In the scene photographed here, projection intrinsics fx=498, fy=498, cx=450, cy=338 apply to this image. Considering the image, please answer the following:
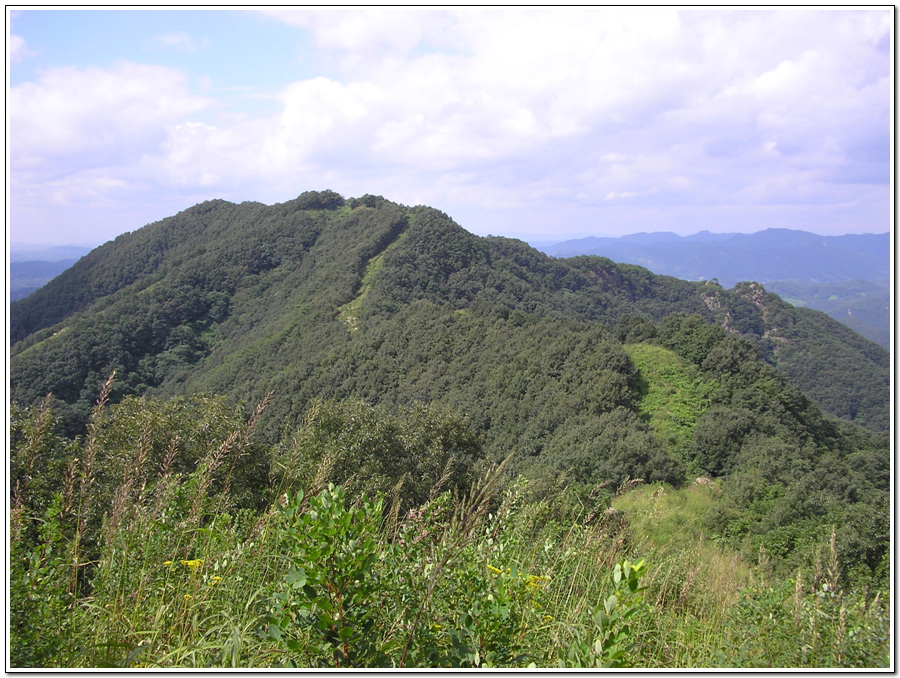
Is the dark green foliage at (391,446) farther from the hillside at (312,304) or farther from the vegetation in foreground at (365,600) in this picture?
the hillside at (312,304)

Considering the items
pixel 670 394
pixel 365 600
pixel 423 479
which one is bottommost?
pixel 670 394

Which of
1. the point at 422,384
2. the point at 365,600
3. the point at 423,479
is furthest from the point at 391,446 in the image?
the point at 422,384

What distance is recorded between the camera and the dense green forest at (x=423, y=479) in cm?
183

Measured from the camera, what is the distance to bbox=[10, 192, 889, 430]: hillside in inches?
1636

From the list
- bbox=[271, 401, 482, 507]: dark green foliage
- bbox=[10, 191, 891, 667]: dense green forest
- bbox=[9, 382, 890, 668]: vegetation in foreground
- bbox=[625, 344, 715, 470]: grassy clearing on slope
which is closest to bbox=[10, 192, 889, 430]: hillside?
bbox=[10, 191, 891, 667]: dense green forest

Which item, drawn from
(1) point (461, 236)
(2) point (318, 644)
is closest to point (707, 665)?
(2) point (318, 644)

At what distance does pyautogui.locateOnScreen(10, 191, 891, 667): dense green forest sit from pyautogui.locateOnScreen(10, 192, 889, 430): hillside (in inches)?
17.9

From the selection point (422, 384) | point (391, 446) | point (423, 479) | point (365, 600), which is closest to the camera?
point (365, 600)

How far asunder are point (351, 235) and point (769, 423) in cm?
5670

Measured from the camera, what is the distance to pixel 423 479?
34.0 ft

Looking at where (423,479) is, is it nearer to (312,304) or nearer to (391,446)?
(391,446)

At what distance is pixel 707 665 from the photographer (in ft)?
7.39

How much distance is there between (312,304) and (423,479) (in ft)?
141

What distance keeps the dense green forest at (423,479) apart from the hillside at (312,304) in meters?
0.46
